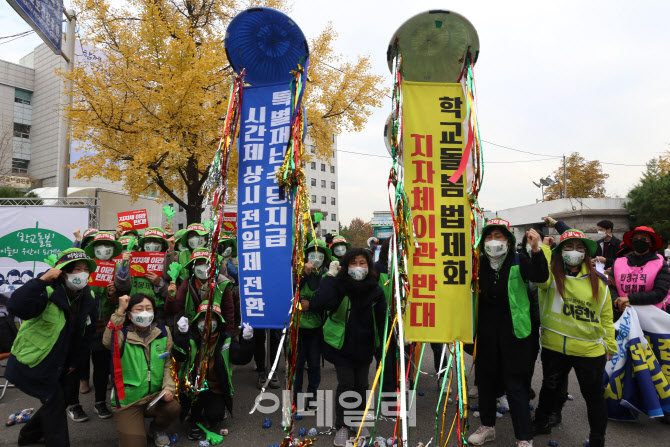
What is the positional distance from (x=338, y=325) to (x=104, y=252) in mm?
2665

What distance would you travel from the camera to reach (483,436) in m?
3.38

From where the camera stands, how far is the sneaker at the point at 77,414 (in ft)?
12.8

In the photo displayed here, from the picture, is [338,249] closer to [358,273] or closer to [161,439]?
[358,273]

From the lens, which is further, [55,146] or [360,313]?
[55,146]

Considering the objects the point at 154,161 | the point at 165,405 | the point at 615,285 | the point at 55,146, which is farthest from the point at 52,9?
the point at 55,146

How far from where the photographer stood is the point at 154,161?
8844 millimetres

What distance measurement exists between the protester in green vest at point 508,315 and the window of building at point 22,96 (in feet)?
126

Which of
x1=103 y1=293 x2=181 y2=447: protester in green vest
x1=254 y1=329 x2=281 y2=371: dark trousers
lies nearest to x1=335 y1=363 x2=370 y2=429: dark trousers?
x1=103 y1=293 x2=181 y2=447: protester in green vest

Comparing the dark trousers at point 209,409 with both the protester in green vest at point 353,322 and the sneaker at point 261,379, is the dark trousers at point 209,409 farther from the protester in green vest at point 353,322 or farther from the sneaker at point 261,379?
the sneaker at point 261,379

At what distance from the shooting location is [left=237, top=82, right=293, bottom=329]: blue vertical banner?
3658 millimetres

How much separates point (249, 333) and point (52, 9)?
657 centimetres

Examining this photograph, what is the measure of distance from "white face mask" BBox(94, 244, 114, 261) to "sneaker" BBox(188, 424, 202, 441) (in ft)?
6.59

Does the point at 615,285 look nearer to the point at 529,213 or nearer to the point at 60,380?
the point at 60,380

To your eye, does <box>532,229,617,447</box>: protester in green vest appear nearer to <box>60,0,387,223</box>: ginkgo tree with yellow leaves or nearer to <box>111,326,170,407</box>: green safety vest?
<box>111,326,170,407</box>: green safety vest
